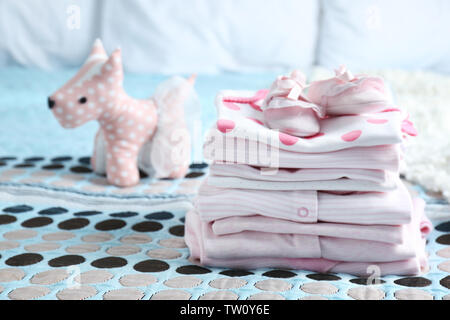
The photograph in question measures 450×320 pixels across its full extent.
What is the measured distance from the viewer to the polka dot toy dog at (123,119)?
1110 mm

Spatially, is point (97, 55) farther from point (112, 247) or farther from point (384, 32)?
point (384, 32)

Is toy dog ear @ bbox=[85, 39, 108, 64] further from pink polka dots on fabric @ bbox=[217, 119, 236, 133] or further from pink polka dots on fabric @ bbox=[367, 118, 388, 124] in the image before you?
pink polka dots on fabric @ bbox=[367, 118, 388, 124]

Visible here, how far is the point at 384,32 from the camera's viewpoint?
2.00 m

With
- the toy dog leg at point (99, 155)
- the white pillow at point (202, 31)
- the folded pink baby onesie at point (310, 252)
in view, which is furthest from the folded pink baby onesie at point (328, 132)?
the white pillow at point (202, 31)

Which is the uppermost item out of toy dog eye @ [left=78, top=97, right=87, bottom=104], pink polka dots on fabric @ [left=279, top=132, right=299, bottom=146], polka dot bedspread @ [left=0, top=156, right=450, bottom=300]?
toy dog eye @ [left=78, top=97, right=87, bottom=104]

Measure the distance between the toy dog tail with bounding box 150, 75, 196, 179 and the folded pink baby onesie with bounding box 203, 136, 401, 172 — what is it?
0.45m

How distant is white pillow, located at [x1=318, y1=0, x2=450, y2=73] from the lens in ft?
6.55

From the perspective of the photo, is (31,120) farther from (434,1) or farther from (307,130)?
(434,1)

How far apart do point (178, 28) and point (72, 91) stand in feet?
3.08

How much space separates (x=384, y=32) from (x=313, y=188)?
1.45 m

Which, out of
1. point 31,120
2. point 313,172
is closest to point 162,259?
point 313,172

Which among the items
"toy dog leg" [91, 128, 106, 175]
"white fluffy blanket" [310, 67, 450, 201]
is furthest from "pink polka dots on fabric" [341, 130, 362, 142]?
"toy dog leg" [91, 128, 106, 175]
